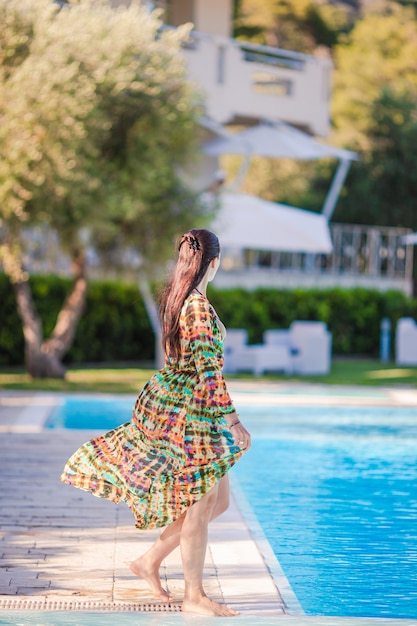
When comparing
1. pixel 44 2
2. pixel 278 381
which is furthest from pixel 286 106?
pixel 44 2

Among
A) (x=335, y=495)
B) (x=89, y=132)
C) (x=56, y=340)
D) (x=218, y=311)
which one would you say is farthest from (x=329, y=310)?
(x=335, y=495)

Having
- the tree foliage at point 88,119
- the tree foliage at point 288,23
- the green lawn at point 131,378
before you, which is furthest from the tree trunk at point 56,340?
the tree foliage at point 288,23

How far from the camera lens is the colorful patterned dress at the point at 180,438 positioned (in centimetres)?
475

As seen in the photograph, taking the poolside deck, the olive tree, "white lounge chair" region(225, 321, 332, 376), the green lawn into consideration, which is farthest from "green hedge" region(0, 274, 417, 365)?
the poolside deck

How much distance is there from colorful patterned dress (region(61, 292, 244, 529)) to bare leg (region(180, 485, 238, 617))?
0.06m

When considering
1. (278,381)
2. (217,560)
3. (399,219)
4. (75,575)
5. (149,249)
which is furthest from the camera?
(399,219)

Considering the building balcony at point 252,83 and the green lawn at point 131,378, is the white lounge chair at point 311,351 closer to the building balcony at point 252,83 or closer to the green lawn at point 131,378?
the green lawn at point 131,378

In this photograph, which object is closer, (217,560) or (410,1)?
(217,560)

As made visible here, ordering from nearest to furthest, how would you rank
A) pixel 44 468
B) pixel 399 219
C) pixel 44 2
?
pixel 44 468, pixel 44 2, pixel 399 219

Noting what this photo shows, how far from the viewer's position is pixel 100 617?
4691 millimetres

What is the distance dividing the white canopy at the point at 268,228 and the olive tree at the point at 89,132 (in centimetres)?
286

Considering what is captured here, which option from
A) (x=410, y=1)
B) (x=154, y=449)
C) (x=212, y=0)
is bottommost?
(x=154, y=449)

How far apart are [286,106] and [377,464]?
16.5 metres

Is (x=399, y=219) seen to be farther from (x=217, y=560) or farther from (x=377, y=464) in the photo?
(x=217, y=560)
